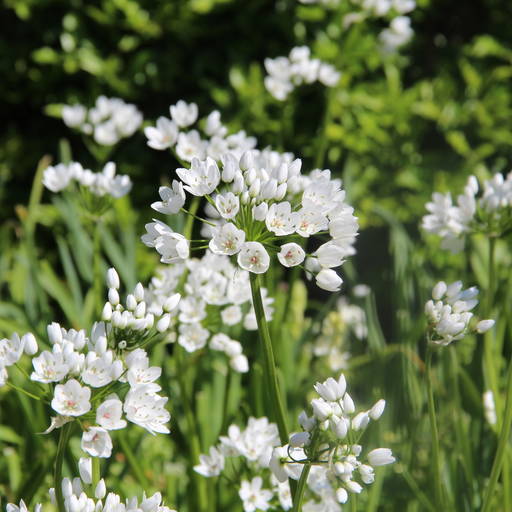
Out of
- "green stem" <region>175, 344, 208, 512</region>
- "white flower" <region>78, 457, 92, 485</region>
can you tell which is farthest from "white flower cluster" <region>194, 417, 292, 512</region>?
"white flower" <region>78, 457, 92, 485</region>

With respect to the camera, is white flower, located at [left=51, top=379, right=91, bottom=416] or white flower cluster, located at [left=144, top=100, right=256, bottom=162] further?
white flower cluster, located at [left=144, top=100, right=256, bottom=162]

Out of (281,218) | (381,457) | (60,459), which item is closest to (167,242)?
(281,218)

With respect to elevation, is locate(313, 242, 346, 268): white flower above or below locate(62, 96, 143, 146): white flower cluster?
below

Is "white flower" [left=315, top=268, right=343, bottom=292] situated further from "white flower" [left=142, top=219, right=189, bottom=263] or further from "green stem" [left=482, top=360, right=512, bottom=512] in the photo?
"green stem" [left=482, top=360, right=512, bottom=512]

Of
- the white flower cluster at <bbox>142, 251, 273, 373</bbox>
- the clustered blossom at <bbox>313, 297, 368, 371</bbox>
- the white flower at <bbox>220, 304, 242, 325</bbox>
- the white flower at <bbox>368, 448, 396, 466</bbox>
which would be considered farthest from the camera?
the clustered blossom at <bbox>313, 297, 368, 371</bbox>

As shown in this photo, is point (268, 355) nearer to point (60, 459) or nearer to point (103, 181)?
point (60, 459)
